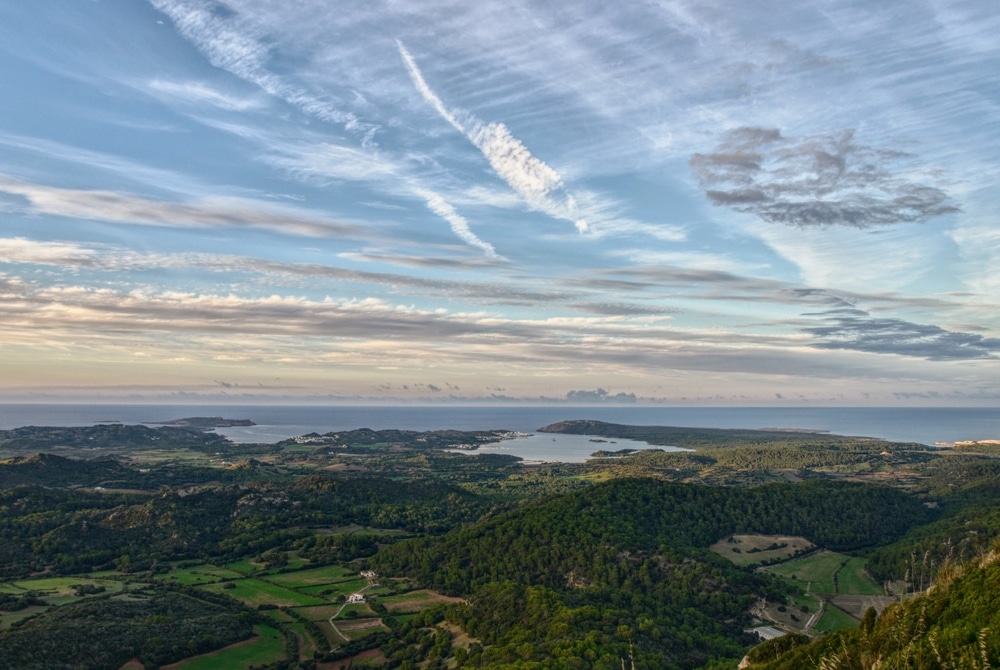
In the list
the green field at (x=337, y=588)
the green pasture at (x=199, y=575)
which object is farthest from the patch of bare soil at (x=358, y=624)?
the green pasture at (x=199, y=575)

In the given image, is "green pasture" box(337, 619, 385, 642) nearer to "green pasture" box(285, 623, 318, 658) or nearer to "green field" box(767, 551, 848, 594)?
A: "green pasture" box(285, 623, 318, 658)

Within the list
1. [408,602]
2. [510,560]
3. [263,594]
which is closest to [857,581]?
[510,560]

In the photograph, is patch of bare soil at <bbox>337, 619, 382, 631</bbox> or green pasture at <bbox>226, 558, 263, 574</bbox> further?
green pasture at <bbox>226, 558, 263, 574</bbox>

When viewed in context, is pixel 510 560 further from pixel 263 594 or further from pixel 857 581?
pixel 857 581

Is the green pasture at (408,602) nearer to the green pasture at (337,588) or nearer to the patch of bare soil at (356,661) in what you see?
the green pasture at (337,588)

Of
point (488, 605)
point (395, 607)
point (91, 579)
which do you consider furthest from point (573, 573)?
point (91, 579)

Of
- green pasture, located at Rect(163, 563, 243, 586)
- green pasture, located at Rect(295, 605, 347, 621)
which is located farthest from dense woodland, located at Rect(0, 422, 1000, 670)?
green pasture, located at Rect(295, 605, 347, 621)
